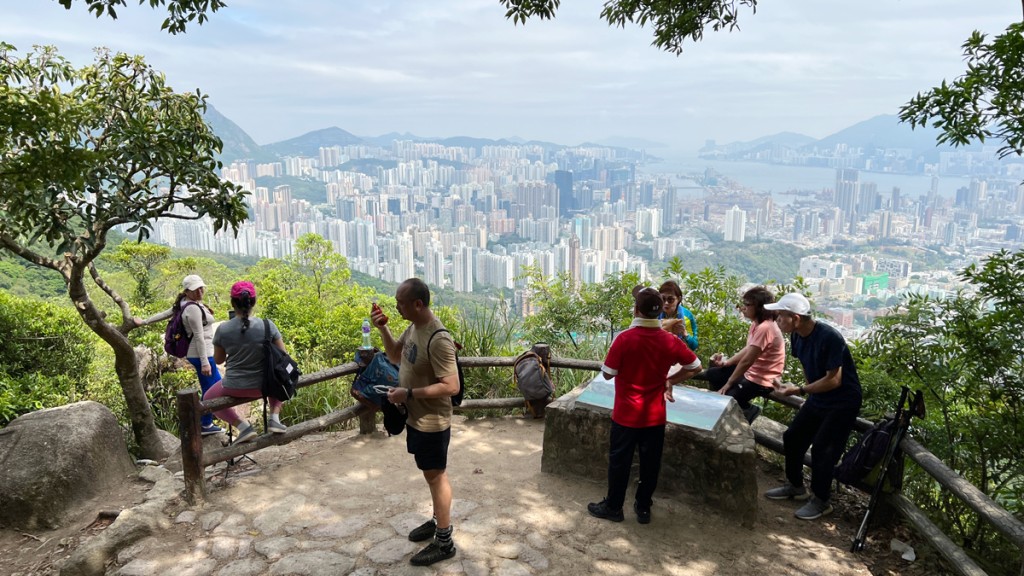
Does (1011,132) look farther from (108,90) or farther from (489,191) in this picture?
(489,191)

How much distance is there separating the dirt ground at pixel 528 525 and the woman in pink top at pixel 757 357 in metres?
0.72

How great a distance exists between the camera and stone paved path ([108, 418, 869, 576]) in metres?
3.38

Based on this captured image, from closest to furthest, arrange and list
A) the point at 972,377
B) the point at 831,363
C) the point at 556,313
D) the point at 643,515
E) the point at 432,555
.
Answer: the point at 432,555
the point at 972,377
the point at 831,363
the point at 643,515
the point at 556,313

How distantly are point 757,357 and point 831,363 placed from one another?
2.41ft

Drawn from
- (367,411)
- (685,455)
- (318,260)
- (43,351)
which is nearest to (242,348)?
(367,411)

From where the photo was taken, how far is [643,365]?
3.55 meters

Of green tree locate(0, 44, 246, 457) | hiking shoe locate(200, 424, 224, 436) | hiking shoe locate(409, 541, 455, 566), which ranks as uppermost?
green tree locate(0, 44, 246, 457)

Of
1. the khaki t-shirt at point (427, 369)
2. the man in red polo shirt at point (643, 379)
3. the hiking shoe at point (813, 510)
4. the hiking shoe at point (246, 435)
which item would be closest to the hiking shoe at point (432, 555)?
the khaki t-shirt at point (427, 369)

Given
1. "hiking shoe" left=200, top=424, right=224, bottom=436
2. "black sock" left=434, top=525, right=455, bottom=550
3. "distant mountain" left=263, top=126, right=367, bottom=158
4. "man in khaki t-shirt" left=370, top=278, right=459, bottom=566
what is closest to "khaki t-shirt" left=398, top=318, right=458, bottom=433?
"man in khaki t-shirt" left=370, top=278, right=459, bottom=566

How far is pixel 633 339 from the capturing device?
11.6 ft

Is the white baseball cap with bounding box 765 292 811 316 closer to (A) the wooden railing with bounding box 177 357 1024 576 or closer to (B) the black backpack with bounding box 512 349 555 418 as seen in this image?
(A) the wooden railing with bounding box 177 357 1024 576

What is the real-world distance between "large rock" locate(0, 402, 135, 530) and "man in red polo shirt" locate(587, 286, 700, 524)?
12.7ft

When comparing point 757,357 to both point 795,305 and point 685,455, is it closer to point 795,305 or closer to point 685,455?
point 795,305

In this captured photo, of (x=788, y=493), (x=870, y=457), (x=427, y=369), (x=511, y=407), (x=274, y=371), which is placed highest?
(x=427, y=369)
